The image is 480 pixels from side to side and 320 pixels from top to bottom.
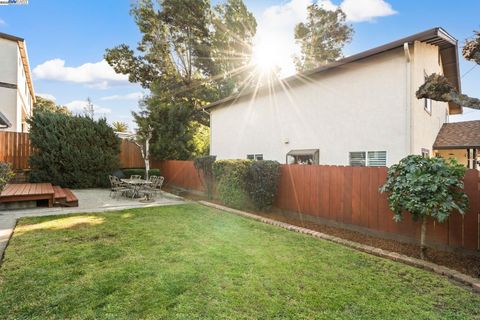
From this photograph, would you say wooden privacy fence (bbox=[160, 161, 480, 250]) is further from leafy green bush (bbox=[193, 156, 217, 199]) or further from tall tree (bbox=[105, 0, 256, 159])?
tall tree (bbox=[105, 0, 256, 159])

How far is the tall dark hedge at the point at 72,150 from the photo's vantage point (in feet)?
40.1

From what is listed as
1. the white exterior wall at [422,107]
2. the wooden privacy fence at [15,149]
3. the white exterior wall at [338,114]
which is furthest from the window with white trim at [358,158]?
the wooden privacy fence at [15,149]

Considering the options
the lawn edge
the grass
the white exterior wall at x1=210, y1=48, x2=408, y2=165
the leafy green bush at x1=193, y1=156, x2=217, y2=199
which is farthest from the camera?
the leafy green bush at x1=193, y1=156, x2=217, y2=199

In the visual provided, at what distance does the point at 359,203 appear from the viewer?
6.11m

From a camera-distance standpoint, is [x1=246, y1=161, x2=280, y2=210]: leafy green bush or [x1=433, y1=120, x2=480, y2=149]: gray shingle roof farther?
[x1=433, y1=120, x2=480, y2=149]: gray shingle roof

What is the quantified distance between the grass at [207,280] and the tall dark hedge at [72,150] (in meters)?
8.16

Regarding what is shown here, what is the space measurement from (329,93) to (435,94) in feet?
18.0

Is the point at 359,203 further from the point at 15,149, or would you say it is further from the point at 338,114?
the point at 15,149

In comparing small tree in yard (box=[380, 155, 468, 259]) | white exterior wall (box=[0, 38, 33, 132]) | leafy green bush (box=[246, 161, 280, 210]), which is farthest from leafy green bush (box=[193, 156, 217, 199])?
white exterior wall (box=[0, 38, 33, 132])

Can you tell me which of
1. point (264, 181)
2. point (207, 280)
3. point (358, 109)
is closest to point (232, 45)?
point (358, 109)

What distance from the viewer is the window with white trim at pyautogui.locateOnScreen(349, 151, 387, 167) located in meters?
7.99

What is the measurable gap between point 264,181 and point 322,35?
21.7 metres

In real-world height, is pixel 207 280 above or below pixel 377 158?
below

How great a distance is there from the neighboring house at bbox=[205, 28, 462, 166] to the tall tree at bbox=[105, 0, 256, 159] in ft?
28.1
